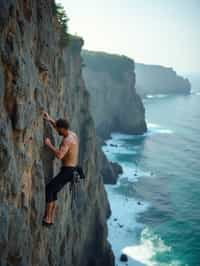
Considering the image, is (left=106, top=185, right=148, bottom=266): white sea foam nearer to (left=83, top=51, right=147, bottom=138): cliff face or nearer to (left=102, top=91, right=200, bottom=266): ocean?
(left=102, top=91, right=200, bottom=266): ocean

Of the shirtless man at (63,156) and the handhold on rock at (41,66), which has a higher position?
the handhold on rock at (41,66)

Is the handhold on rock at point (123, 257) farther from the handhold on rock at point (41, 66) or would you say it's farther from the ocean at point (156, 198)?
the handhold on rock at point (41, 66)

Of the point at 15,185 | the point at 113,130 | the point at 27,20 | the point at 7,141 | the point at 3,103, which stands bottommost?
the point at 113,130

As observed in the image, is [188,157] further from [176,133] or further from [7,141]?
[7,141]

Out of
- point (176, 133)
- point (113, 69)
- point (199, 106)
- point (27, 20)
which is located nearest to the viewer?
point (27, 20)

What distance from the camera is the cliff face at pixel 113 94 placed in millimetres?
112562

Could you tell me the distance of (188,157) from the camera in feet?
278

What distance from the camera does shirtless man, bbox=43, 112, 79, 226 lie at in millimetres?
12477

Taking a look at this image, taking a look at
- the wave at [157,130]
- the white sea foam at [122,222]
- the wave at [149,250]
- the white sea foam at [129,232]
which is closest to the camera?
the wave at [149,250]

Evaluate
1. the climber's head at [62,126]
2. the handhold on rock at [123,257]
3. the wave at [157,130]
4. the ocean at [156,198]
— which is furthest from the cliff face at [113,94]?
the climber's head at [62,126]

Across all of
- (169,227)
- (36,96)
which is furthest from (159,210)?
(36,96)

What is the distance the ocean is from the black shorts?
32099 mm

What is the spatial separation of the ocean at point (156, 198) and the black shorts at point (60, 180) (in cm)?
3210

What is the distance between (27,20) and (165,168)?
67.0 metres
